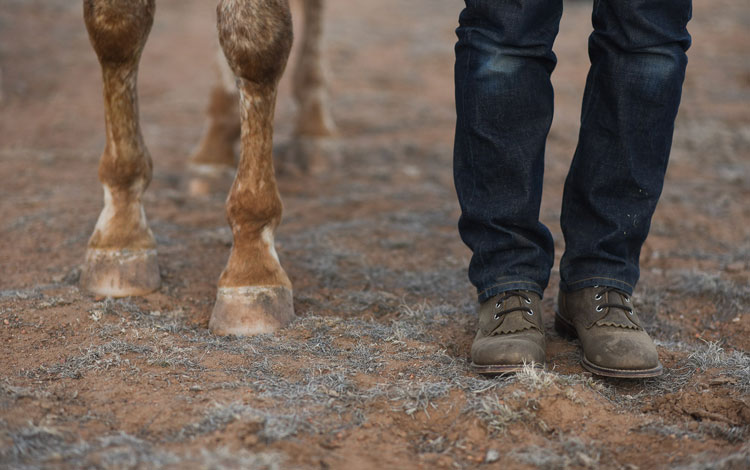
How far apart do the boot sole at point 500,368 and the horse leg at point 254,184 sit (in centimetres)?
66

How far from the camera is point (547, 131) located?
2162 millimetres

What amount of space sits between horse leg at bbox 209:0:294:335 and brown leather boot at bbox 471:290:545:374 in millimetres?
632

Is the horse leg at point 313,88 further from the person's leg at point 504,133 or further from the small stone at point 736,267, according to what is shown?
the person's leg at point 504,133

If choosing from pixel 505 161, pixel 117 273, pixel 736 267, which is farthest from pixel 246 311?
pixel 736 267

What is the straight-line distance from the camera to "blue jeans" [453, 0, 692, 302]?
204 centimetres

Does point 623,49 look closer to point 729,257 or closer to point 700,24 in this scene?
point 729,257

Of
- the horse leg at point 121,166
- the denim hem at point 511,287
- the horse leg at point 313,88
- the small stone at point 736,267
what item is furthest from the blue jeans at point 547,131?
the horse leg at point 313,88

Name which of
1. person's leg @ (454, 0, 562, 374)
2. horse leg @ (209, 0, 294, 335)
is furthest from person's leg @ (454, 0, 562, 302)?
horse leg @ (209, 0, 294, 335)

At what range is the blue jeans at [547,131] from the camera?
2.04 metres

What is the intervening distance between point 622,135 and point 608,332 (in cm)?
56

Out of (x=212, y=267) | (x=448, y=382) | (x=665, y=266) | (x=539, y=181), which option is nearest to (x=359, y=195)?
(x=212, y=267)

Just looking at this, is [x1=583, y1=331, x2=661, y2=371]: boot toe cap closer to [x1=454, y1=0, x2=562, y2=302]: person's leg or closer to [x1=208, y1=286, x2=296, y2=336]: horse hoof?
[x1=454, y1=0, x2=562, y2=302]: person's leg

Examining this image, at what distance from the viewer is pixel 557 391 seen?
1827 mm

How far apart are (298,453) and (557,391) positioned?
0.66m
